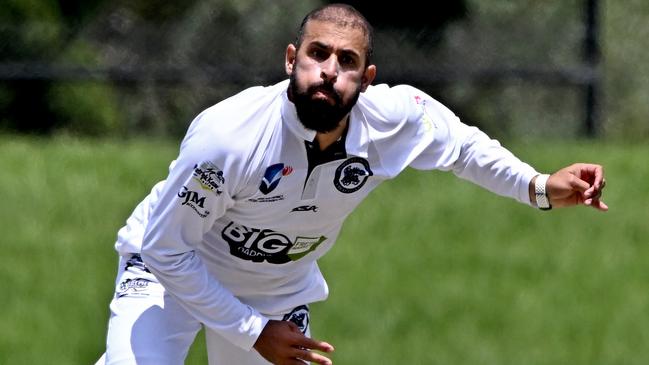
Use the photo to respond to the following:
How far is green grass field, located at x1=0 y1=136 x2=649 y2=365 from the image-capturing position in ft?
37.9

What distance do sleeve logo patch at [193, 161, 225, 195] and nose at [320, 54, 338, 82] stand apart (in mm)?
518

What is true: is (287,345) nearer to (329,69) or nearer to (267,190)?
(267,190)

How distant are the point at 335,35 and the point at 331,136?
42 centimetres

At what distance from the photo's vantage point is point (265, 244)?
6.54m

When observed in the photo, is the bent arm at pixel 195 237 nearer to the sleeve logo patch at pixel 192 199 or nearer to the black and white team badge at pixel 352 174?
the sleeve logo patch at pixel 192 199

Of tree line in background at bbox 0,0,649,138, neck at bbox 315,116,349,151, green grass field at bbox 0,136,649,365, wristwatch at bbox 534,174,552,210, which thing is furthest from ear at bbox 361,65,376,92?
tree line in background at bbox 0,0,649,138

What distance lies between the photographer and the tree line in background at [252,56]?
13297 millimetres

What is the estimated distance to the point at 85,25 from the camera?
13.4 metres

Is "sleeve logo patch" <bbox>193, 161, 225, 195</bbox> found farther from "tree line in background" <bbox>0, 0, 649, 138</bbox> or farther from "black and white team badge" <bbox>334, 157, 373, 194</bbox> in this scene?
"tree line in background" <bbox>0, 0, 649, 138</bbox>

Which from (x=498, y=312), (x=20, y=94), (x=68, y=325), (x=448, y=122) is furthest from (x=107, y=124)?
(x=448, y=122)

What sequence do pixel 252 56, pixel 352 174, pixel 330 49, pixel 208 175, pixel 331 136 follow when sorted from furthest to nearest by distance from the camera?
pixel 252 56 → pixel 352 174 → pixel 331 136 → pixel 330 49 → pixel 208 175

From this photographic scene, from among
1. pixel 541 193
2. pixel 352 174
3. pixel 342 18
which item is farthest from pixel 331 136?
pixel 541 193

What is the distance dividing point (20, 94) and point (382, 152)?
24.1 ft

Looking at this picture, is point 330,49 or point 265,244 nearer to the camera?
point 330,49
